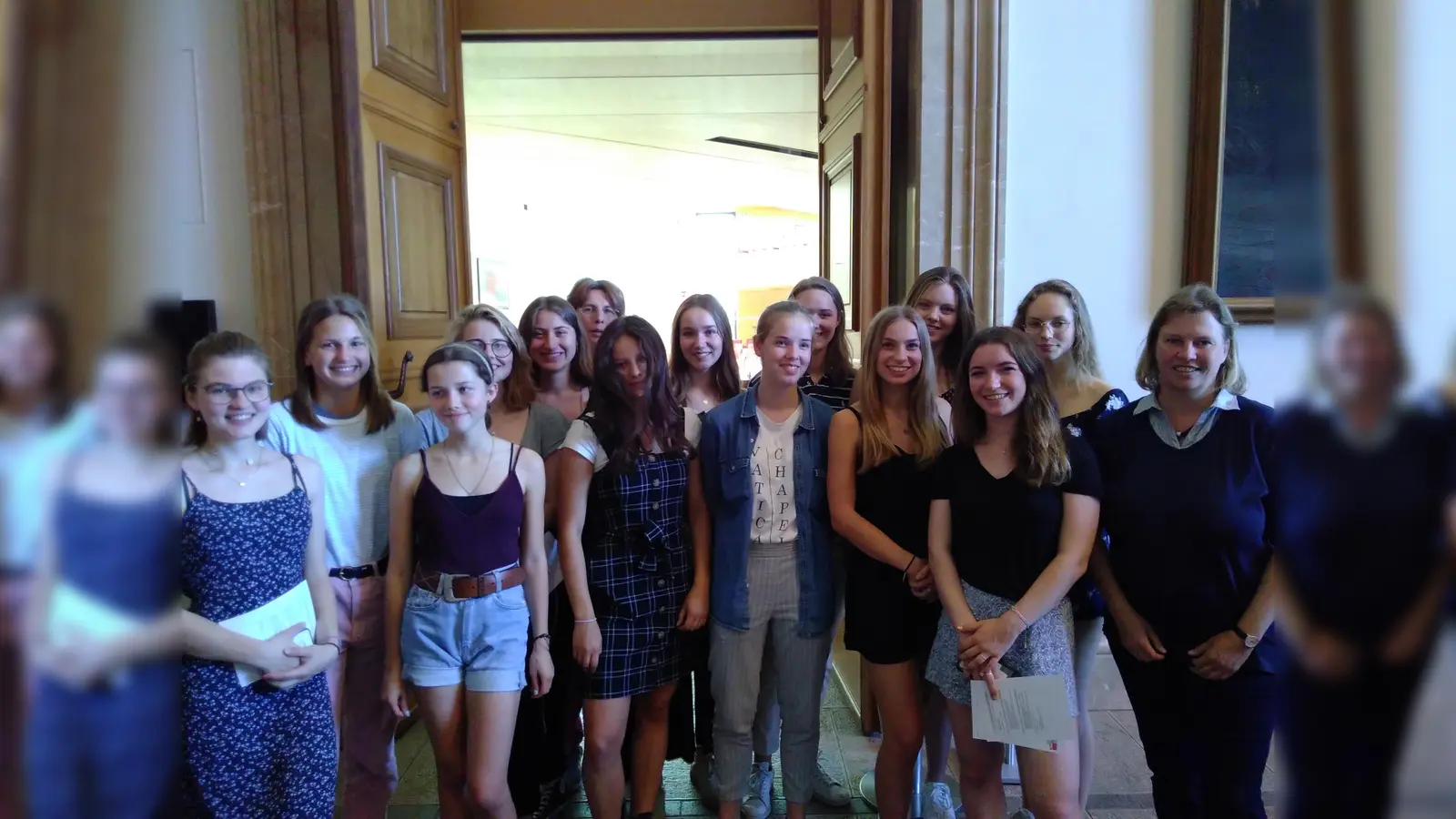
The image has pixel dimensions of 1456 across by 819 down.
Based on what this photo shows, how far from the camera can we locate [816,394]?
7.64ft

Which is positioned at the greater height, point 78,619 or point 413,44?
point 413,44

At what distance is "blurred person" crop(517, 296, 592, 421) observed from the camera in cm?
230

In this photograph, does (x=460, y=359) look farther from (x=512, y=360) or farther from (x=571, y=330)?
(x=571, y=330)

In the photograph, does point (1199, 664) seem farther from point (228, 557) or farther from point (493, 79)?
point (493, 79)

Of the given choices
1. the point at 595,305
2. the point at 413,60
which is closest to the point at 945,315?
the point at 595,305

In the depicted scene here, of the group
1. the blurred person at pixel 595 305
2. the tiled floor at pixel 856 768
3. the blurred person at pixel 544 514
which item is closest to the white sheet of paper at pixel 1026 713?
the tiled floor at pixel 856 768

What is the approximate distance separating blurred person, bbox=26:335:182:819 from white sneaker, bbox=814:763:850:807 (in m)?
2.35

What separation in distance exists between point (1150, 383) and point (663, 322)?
9.43m

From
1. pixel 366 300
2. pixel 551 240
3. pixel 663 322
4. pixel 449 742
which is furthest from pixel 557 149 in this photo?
pixel 449 742

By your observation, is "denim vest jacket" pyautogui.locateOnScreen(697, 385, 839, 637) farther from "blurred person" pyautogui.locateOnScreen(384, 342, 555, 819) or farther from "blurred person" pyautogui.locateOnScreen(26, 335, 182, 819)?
"blurred person" pyautogui.locateOnScreen(26, 335, 182, 819)

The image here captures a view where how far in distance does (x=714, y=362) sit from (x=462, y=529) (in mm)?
826

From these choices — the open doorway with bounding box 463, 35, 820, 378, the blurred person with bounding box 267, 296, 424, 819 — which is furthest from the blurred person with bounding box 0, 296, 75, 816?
the open doorway with bounding box 463, 35, 820, 378

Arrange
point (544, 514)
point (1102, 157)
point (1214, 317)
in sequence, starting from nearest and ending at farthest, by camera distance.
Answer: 1. point (1214, 317)
2. point (544, 514)
3. point (1102, 157)

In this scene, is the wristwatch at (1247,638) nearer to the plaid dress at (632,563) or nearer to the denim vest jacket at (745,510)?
the denim vest jacket at (745,510)
